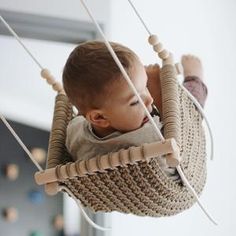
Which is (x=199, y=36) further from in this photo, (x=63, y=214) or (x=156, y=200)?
(x=156, y=200)

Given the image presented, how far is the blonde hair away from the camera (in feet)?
2.79

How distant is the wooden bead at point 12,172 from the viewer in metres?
1.83

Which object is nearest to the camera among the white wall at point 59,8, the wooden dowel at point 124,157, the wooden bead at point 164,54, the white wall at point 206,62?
the wooden dowel at point 124,157

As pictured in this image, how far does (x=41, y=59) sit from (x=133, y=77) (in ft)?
3.60

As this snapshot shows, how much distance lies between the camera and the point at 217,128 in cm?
200

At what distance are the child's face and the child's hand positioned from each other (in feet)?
0.40

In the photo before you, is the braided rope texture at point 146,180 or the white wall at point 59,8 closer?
the braided rope texture at point 146,180

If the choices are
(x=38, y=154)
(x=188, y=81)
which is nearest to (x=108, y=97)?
(x=188, y=81)

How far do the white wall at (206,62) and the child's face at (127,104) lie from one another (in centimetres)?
103

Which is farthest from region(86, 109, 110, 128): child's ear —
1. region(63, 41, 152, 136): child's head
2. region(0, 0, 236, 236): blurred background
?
region(0, 0, 236, 236): blurred background

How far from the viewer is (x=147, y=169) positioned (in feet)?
2.82

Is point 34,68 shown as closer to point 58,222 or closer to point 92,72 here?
point 58,222

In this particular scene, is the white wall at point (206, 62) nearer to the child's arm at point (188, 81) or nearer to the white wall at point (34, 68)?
the white wall at point (34, 68)

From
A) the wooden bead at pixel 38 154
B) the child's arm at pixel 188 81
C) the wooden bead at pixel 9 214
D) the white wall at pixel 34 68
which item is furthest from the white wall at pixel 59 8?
the child's arm at pixel 188 81
